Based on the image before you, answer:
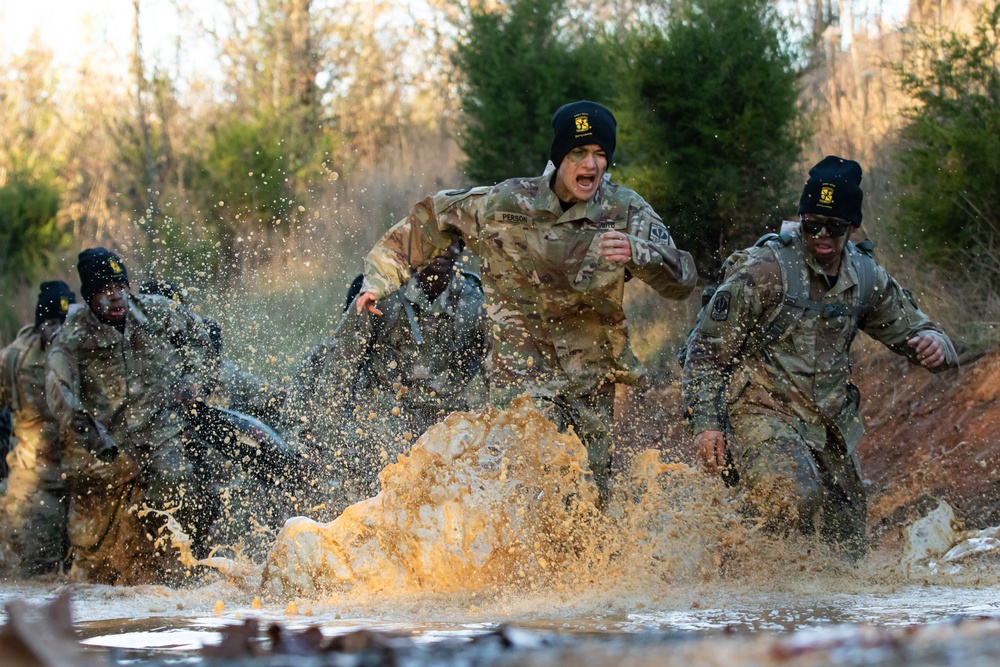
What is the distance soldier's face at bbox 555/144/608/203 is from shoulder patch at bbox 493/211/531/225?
211 mm

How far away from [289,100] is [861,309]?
19.5 meters

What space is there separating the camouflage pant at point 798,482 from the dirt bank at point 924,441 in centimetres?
197

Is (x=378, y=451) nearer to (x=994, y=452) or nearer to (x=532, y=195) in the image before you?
(x=532, y=195)

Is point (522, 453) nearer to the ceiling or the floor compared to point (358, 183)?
nearer to the floor

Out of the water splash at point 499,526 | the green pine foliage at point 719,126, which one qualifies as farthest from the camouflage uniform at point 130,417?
the green pine foliage at point 719,126

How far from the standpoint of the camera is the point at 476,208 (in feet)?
22.2

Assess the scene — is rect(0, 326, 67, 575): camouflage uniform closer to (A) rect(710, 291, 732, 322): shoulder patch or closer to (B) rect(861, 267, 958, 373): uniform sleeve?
(A) rect(710, 291, 732, 322): shoulder patch

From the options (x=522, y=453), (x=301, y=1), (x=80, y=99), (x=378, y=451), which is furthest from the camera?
(x=80, y=99)

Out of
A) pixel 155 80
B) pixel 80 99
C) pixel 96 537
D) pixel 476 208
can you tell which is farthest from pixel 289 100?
pixel 476 208

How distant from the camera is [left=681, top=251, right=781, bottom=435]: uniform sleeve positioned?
267 inches

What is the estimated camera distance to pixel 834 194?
6.79m

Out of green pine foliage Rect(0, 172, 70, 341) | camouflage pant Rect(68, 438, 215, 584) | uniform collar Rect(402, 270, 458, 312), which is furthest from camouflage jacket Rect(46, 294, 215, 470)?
green pine foliage Rect(0, 172, 70, 341)

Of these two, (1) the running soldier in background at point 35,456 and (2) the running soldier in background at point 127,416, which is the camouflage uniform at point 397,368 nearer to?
(2) the running soldier in background at point 127,416

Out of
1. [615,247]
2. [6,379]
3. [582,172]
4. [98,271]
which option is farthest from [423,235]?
[6,379]
